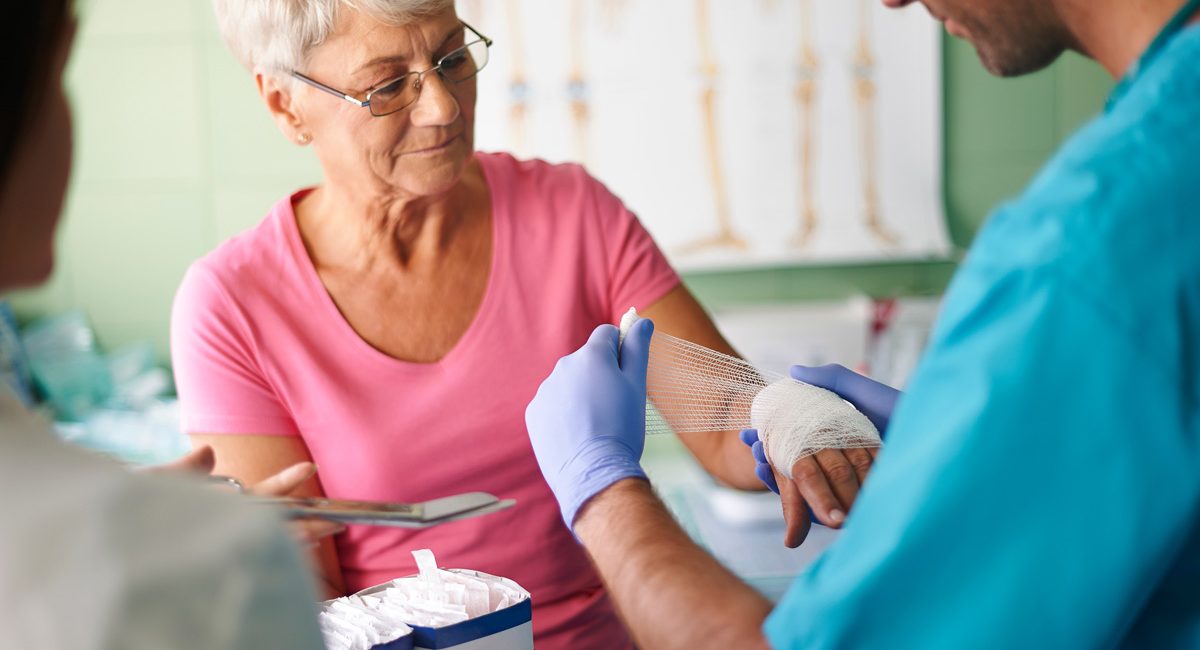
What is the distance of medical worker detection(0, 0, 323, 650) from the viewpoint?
47cm

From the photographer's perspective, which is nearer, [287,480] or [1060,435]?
[1060,435]

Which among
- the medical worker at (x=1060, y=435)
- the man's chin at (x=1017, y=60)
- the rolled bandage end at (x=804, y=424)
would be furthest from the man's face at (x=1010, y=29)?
the rolled bandage end at (x=804, y=424)

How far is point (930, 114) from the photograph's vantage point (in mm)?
3027

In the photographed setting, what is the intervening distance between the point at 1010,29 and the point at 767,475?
1.90 feet

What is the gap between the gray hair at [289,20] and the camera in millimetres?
1286

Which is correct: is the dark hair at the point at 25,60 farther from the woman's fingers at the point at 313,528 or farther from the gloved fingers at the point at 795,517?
the gloved fingers at the point at 795,517

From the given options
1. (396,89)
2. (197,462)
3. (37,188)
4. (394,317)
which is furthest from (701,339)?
(37,188)

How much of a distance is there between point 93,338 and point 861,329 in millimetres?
2069

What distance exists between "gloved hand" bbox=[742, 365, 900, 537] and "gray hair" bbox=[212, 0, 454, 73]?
633mm

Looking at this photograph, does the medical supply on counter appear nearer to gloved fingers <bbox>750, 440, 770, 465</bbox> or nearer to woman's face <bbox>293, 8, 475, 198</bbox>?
woman's face <bbox>293, 8, 475, 198</bbox>

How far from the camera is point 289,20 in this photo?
1.30m

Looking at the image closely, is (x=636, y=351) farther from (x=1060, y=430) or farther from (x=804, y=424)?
(x=1060, y=430)

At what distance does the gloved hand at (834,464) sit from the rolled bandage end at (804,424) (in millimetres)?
20

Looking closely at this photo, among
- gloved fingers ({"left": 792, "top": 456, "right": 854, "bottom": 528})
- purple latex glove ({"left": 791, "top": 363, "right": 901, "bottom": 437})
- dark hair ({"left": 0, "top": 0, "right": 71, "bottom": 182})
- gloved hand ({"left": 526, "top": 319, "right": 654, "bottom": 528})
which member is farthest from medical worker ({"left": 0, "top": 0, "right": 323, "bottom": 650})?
purple latex glove ({"left": 791, "top": 363, "right": 901, "bottom": 437})
